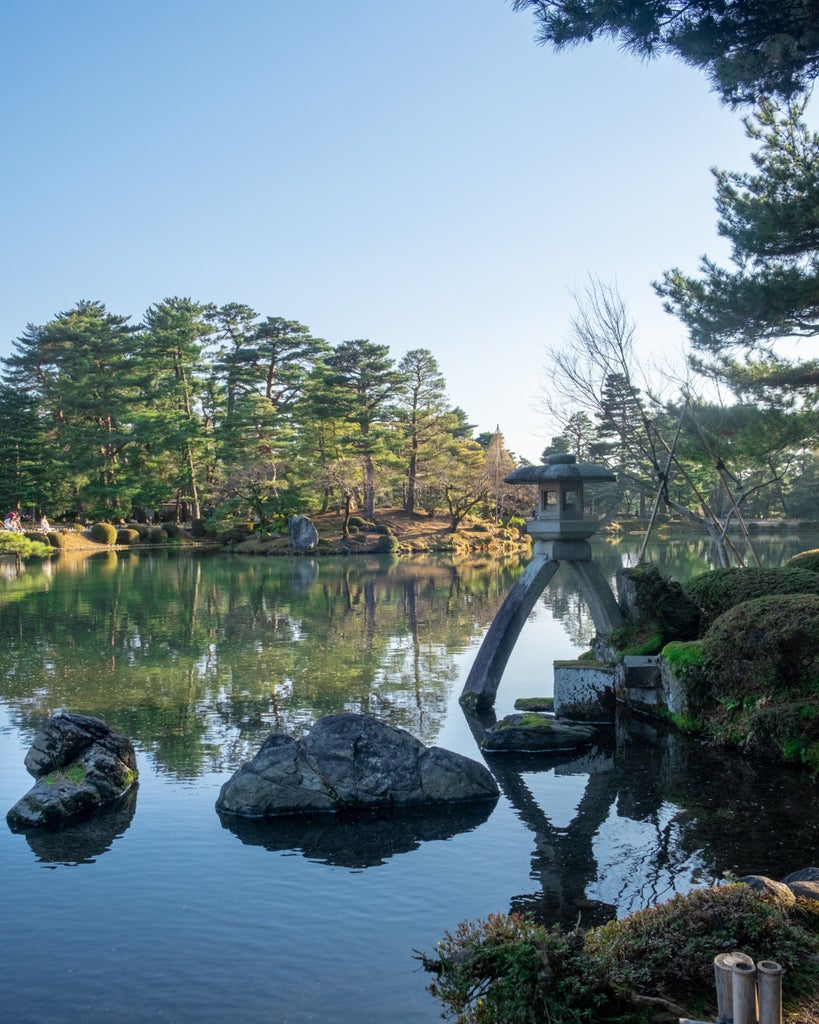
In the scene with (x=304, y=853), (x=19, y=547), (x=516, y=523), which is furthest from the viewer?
(x=516, y=523)

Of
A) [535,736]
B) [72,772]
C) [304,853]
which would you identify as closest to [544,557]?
[535,736]

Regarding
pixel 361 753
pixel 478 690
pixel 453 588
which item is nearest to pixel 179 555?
pixel 453 588

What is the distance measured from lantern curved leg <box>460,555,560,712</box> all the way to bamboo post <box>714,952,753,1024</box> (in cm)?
795

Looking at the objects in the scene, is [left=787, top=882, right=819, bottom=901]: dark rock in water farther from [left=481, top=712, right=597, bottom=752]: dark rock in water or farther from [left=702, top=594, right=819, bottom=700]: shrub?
[left=481, top=712, right=597, bottom=752]: dark rock in water

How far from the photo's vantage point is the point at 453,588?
27.1 m

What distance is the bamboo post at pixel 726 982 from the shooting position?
3.59m

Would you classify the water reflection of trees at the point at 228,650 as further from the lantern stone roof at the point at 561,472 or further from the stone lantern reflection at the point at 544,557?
the lantern stone roof at the point at 561,472

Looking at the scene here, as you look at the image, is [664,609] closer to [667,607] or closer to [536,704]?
[667,607]

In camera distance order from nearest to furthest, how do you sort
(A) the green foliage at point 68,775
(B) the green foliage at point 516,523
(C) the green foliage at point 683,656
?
(A) the green foliage at point 68,775, (C) the green foliage at point 683,656, (B) the green foliage at point 516,523

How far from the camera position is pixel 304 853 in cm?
686

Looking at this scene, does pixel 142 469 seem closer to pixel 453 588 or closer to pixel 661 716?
pixel 453 588


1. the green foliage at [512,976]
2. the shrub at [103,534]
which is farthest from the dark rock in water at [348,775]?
the shrub at [103,534]

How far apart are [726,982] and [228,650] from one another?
43.4 feet

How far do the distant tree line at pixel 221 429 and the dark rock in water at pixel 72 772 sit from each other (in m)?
35.1
